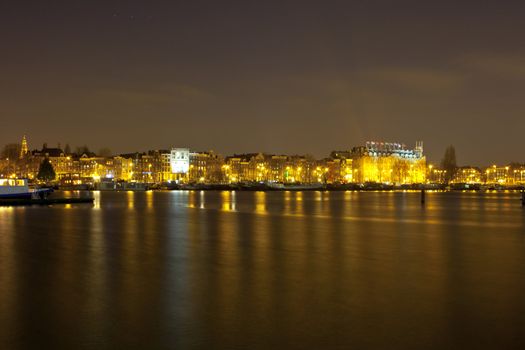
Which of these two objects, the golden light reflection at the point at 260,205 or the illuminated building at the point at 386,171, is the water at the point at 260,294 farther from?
the illuminated building at the point at 386,171

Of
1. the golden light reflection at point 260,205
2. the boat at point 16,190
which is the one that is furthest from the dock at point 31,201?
the golden light reflection at point 260,205

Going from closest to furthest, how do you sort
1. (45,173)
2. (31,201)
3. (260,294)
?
(260,294)
(31,201)
(45,173)

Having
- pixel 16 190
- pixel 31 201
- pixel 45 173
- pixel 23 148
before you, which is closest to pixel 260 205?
pixel 31 201

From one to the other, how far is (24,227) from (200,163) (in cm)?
16658

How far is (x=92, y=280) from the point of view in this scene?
1212 centimetres

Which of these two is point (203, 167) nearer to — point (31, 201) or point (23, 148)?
point (23, 148)

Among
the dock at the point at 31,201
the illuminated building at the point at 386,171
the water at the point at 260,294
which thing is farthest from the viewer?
the illuminated building at the point at 386,171

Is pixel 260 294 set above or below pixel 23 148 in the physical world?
below

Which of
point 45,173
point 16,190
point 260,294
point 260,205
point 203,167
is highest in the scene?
point 203,167

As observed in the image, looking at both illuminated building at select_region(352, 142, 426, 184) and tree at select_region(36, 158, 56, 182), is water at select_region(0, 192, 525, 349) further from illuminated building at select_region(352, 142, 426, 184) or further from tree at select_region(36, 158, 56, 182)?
illuminated building at select_region(352, 142, 426, 184)

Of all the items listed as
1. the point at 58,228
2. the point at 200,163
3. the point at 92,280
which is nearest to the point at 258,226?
the point at 58,228

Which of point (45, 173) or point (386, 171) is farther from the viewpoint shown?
point (386, 171)

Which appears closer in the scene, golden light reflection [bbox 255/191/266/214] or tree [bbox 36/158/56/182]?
golden light reflection [bbox 255/191/266/214]

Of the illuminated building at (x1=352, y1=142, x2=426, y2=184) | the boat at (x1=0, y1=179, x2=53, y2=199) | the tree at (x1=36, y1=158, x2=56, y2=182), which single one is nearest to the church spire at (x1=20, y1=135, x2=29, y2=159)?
the tree at (x1=36, y1=158, x2=56, y2=182)
